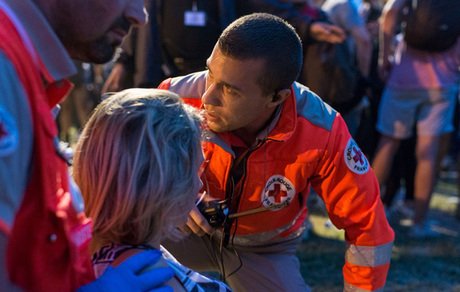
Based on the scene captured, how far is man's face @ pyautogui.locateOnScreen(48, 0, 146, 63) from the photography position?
1168 mm

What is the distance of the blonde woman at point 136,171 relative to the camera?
4.44 ft

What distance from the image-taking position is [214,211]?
210 cm

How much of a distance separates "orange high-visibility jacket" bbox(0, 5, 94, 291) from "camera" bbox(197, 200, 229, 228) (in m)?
0.99

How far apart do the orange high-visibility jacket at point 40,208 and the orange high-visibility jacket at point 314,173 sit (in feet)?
3.24

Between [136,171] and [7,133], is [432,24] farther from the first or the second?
[7,133]

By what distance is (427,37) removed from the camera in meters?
3.93

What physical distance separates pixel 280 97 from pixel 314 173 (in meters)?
0.31

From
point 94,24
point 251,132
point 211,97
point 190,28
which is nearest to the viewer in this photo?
point 94,24

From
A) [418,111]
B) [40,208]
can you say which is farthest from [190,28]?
[40,208]

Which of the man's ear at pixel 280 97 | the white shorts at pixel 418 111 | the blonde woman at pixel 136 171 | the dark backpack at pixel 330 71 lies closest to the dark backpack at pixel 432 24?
the white shorts at pixel 418 111

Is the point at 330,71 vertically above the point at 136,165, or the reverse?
the point at 136,165

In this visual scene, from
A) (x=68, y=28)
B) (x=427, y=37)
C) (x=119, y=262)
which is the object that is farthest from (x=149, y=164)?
(x=427, y=37)

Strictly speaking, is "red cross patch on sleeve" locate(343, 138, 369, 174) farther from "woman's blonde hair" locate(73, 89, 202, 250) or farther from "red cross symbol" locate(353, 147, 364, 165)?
"woman's blonde hair" locate(73, 89, 202, 250)

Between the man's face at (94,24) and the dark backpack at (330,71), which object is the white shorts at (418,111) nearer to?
the dark backpack at (330,71)
